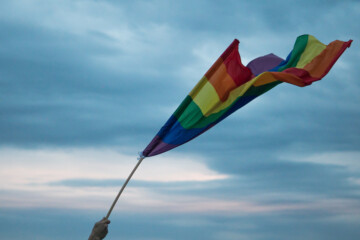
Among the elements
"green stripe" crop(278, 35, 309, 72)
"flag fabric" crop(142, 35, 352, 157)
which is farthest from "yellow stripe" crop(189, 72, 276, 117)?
"green stripe" crop(278, 35, 309, 72)

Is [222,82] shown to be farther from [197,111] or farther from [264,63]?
[264,63]

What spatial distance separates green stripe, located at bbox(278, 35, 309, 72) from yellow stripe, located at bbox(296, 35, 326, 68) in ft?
0.28

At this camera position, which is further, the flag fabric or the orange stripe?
the orange stripe

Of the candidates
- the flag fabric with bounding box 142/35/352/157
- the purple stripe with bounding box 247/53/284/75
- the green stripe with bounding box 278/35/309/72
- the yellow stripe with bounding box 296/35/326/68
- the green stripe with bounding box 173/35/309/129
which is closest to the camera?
the flag fabric with bounding box 142/35/352/157

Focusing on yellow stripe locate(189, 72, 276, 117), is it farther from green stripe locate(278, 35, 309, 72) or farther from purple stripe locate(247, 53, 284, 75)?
green stripe locate(278, 35, 309, 72)

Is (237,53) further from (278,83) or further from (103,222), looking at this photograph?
(103,222)

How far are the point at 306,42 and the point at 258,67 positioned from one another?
127 cm

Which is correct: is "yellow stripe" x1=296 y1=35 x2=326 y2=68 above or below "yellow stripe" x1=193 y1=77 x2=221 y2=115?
above

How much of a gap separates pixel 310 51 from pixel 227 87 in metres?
2.09

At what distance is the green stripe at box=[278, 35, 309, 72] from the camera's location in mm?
→ 11445

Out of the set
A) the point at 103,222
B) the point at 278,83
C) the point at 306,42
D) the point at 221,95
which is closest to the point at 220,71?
the point at 221,95

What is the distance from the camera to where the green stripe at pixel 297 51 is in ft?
37.6

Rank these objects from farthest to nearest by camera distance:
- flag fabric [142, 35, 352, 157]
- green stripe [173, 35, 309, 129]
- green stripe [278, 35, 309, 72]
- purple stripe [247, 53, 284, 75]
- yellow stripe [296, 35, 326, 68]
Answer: purple stripe [247, 53, 284, 75] < green stripe [278, 35, 309, 72] < green stripe [173, 35, 309, 129] < yellow stripe [296, 35, 326, 68] < flag fabric [142, 35, 352, 157]

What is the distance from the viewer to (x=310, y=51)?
1131 cm
